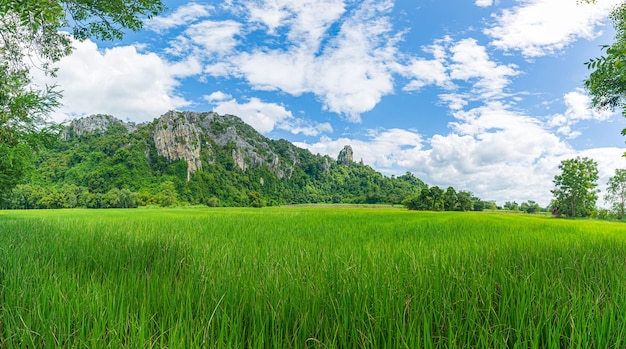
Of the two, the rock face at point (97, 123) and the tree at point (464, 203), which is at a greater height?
the rock face at point (97, 123)

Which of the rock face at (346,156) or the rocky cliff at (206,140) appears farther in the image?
the rock face at (346,156)

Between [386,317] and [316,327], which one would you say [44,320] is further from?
[386,317]

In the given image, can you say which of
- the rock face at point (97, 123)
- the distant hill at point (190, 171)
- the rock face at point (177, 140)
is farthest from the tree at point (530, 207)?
the rock face at point (97, 123)

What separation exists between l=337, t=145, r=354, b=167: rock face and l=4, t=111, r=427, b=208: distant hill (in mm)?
525

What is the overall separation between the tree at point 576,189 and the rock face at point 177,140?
92.4 m

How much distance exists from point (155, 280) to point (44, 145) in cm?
957

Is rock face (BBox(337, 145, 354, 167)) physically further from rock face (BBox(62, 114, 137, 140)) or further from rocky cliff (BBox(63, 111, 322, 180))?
rock face (BBox(62, 114, 137, 140))

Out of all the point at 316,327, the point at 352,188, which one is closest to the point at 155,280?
the point at 316,327

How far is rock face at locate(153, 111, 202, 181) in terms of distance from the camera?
327 ft

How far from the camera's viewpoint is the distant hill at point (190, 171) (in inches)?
2638

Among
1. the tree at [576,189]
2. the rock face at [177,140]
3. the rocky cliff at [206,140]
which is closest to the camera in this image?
the tree at [576,189]

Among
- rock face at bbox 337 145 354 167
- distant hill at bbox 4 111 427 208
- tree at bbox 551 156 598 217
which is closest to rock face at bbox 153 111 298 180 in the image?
distant hill at bbox 4 111 427 208

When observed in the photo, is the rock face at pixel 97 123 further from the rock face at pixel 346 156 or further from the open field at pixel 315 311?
the open field at pixel 315 311

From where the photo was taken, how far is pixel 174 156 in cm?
9925
